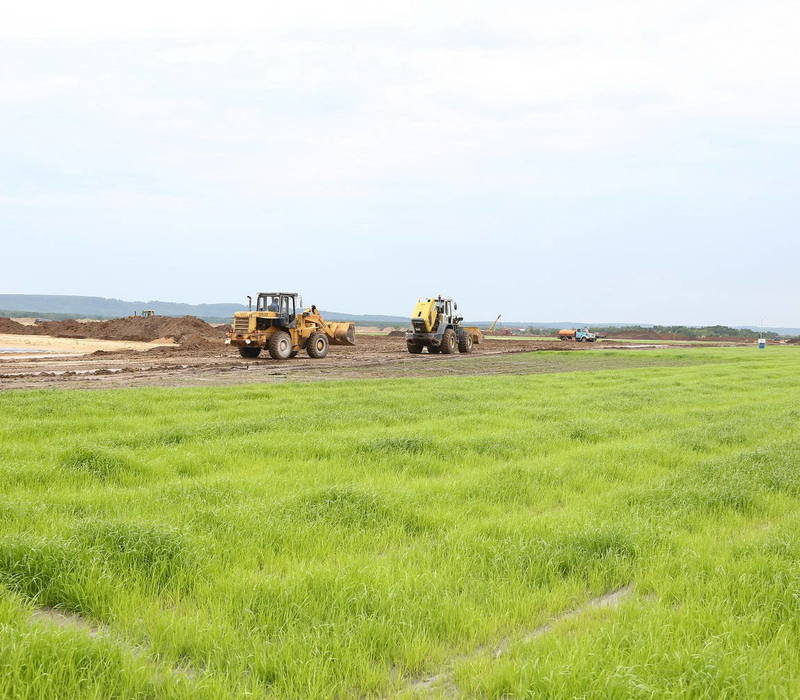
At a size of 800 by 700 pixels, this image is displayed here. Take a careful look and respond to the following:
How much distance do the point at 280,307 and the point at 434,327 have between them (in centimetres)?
1029

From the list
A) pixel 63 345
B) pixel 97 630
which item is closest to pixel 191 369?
pixel 63 345

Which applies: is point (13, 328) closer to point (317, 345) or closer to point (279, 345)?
point (317, 345)

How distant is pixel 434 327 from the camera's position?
125 feet

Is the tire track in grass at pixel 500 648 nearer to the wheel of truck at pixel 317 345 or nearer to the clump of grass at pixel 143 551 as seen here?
the clump of grass at pixel 143 551

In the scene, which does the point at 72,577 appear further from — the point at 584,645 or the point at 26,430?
the point at 26,430

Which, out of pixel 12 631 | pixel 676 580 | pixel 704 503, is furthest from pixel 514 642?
pixel 704 503

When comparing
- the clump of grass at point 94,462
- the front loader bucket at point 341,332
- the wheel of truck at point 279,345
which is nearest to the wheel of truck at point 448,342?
the front loader bucket at point 341,332

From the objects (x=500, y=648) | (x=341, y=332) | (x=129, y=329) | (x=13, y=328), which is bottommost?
(x=500, y=648)

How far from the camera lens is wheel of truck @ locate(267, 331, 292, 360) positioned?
100 feet

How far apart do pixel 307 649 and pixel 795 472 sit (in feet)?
22.5

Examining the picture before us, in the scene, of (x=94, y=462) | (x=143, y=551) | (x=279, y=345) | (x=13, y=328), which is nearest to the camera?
(x=143, y=551)

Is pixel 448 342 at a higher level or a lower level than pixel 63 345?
higher

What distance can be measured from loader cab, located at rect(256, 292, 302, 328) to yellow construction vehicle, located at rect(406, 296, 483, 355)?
8.58m

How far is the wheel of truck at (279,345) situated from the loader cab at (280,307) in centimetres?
49
